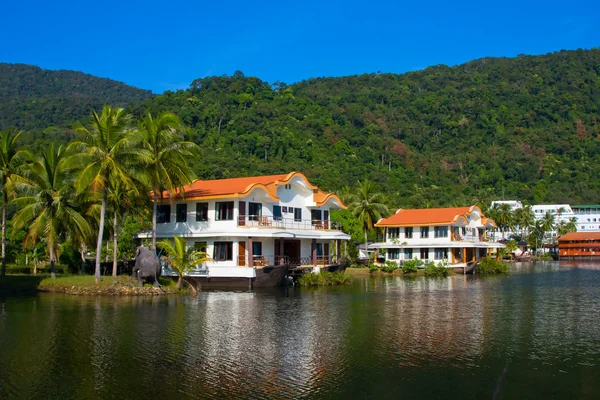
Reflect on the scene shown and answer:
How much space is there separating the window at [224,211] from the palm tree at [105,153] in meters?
7.12

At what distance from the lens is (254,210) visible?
3819 cm

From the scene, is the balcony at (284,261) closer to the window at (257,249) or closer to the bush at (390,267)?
the window at (257,249)

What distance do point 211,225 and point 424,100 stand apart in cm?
14138

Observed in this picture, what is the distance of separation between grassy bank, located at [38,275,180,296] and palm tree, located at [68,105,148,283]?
2.20 feet

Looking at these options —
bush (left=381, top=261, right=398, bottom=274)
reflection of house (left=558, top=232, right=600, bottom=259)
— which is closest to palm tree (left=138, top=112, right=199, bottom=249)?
bush (left=381, top=261, right=398, bottom=274)

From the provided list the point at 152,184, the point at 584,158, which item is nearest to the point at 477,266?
the point at 152,184

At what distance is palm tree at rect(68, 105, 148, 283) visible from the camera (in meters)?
29.9

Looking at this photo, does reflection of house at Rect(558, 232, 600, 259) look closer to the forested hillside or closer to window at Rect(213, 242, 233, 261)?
the forested hillside

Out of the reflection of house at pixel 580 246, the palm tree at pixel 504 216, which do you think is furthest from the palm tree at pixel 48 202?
the reflection of house at pixel 580 246

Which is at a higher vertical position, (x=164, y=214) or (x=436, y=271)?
(x=164, y=214)

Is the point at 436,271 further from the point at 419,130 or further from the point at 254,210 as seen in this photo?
the point at 419,130

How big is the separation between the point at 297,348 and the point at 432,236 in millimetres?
41229

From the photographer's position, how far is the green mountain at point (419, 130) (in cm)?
10675

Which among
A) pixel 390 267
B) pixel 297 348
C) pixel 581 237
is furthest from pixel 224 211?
pixel 581 237
